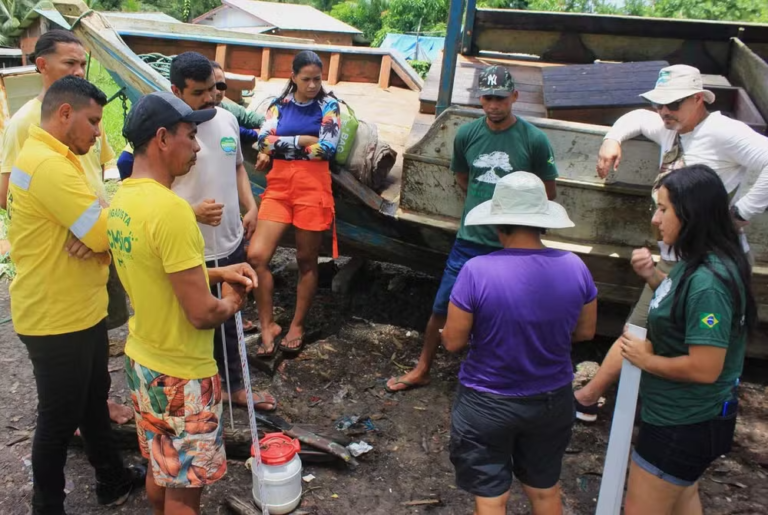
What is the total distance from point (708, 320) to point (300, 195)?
2590 millimetres

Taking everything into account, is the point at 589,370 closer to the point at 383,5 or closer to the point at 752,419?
the point at 752,419

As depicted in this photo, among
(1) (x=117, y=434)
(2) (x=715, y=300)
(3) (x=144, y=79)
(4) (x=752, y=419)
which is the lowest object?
(1) (x=117, y=434)

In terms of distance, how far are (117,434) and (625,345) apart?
2601 mm

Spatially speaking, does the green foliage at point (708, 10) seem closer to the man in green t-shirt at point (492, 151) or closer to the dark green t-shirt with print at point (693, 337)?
the man in green t-shirt at point (492, 151)

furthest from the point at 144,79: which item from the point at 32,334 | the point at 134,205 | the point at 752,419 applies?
the point at 752,419

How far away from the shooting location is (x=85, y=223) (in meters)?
2.30

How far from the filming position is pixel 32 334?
8.04 feet

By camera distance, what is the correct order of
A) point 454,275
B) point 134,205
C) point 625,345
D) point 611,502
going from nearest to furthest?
point 134,205
point 625,345
point 611,502
point 454,275

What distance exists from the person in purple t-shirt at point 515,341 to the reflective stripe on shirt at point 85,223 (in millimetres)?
1374

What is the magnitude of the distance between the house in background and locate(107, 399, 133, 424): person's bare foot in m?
23.2

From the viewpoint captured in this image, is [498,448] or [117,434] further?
[117,434]

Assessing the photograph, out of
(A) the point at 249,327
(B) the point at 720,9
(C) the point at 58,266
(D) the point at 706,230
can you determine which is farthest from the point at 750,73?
(B) the point at 720,9

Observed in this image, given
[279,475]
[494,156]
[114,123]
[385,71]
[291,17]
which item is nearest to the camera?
[279,475]

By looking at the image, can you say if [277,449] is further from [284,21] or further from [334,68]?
[284,21]
